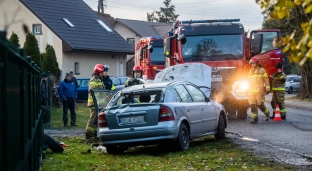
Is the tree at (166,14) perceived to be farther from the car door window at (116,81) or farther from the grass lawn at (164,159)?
the grass lawn at (164,159)

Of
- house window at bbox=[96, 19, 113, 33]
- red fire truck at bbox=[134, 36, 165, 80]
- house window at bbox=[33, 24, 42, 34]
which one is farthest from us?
house window at bbox=[96, 19, 113, 33]

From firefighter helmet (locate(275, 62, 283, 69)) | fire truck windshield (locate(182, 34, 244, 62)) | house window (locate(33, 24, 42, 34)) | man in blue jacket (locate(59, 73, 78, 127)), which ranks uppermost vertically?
house window (locate(33, 24, 42, 34))

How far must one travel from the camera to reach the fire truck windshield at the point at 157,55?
32625 millimetres

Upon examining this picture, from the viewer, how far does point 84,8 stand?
52.1 metres

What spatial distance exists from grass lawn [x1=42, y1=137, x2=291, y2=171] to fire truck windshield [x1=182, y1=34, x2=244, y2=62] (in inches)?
254

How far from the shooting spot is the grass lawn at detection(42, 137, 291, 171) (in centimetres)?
1029

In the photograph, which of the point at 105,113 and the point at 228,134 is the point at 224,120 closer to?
the point at 228,134

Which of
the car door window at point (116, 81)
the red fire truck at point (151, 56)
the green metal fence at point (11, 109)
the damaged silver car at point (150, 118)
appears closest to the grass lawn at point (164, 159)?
the damaged silver car at point (150, 118)

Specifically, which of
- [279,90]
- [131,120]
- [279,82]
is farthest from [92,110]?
[279,82]

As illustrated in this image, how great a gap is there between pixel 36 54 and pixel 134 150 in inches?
846

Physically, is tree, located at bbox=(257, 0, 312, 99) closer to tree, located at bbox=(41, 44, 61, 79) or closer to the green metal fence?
the green metal fence

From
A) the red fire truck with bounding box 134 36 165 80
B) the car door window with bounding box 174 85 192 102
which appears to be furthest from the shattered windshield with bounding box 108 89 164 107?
the red fire truck with bounding box 134 36 165 80

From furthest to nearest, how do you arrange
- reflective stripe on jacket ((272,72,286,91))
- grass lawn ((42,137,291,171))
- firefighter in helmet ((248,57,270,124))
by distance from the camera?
reflective stripe on jacket ((272,72,286,91)) → firefighter in helmet ((248,57,270,124)) → grass lawn ((42,137,291,171))

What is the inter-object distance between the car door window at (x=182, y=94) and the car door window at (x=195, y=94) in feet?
0.84
